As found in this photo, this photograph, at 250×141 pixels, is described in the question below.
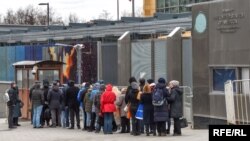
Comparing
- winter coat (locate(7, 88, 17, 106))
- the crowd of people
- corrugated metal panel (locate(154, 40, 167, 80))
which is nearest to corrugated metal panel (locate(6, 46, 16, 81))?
Result: corrugated metal panel (locate(154, 40, 167, 80))

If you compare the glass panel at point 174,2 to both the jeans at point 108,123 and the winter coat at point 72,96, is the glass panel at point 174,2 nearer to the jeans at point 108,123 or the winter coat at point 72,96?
the winter coat at point 72,96

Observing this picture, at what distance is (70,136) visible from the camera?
A: 746 inches

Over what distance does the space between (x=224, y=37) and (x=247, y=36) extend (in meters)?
1.30

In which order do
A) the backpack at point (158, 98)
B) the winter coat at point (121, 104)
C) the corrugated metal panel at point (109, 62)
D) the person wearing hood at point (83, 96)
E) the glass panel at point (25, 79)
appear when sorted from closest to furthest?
the backpack at point (158, 98) < the winter coat at point (121, 104) < the person wearing hood at point (83, 96) < the glass panel at point (25, 79) < the corrugated metal panel at point (109, 62)

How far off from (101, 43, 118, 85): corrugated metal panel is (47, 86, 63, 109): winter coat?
855 centimetres

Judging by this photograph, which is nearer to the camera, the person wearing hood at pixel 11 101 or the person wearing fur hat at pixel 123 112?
the person wearing fur hat at pixel 123 112

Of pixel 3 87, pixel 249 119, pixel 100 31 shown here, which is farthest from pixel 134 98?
pixel 3 87

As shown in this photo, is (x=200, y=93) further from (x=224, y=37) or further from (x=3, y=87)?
(x=3, y=87)

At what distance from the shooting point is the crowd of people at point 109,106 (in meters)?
17.6

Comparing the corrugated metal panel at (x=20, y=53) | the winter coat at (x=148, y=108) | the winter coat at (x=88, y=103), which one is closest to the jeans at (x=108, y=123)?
the winter coat at (x=88, y=103)

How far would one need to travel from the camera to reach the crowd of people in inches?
693

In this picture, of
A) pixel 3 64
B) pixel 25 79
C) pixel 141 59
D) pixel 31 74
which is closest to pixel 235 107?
pixel 31 74

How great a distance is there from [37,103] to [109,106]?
15.2ft

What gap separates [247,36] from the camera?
19.5 m
